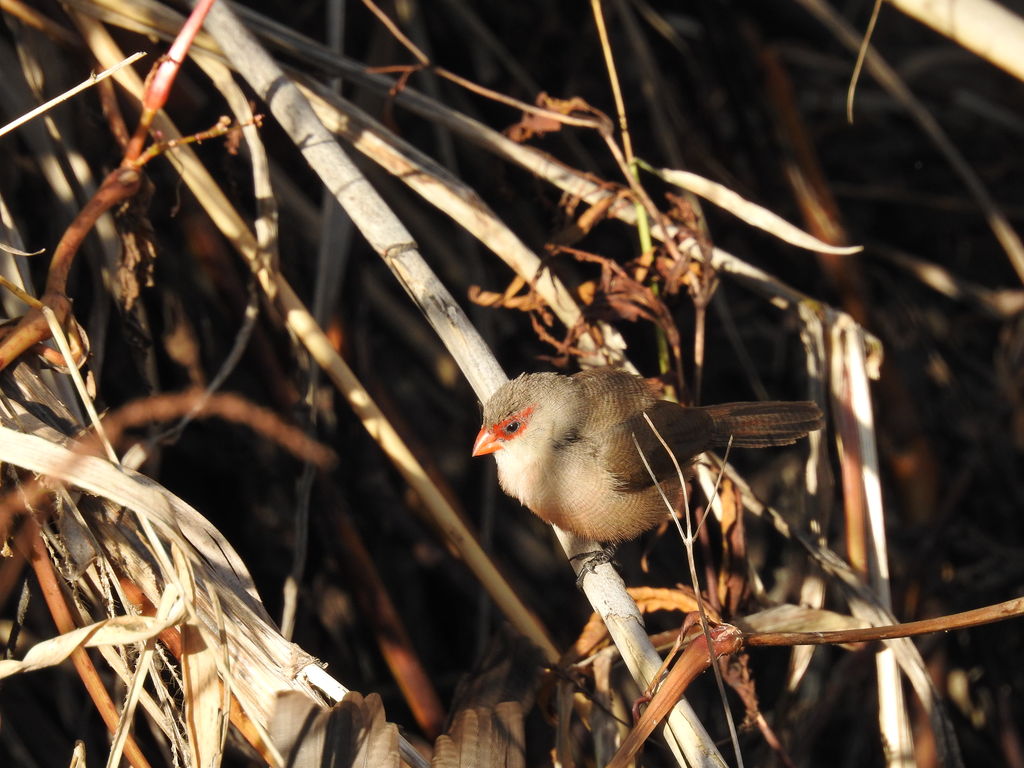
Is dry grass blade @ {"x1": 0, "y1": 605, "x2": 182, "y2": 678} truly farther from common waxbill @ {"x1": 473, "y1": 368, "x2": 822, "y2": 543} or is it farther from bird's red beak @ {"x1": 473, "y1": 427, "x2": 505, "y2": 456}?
bird's red beak @ {"x1": 473, "y1": 427, "x2": 505, "y2": 456}

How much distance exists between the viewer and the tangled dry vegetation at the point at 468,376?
200 centimetres

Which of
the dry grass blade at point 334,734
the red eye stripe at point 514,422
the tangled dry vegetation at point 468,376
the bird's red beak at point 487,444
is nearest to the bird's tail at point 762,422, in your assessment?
the tangled dry vegetation at point 468,376

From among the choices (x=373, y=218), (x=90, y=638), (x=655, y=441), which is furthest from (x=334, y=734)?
(x=655, y=441)

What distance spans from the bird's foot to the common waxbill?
0.12m

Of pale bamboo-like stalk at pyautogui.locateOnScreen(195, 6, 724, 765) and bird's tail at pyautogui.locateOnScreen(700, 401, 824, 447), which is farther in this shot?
bird's tail at pyautogui.locateOnScreen(700, 401, 824, 447)

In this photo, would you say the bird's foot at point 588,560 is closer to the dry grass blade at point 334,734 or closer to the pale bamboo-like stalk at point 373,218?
the pale bamboo-like stalk at point 373,218

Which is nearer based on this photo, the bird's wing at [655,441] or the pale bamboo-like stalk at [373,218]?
the pale bamboo-like stalk at [373,218]

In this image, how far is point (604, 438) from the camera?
3.05 m

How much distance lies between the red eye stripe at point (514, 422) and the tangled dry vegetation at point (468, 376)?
0.63 feet

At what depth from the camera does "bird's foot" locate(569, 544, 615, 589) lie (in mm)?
2336

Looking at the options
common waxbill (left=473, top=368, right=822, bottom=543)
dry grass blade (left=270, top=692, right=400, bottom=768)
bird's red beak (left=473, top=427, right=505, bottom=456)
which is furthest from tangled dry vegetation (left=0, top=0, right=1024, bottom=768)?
bird's red beak (left=473, top=427, right=505, bottom=456)

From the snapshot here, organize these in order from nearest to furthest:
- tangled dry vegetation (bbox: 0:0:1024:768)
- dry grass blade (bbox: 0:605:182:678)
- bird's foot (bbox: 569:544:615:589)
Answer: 1. dry grass blade (bbox: 0:605:182:678)
2. tangled dry vegetation (bbox: 0:0:1024:768)
3. bird's foot (bbox: 569:544:615:589)

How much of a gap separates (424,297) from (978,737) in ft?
9.93

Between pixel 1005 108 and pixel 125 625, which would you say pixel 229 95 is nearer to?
pixel 125 625
